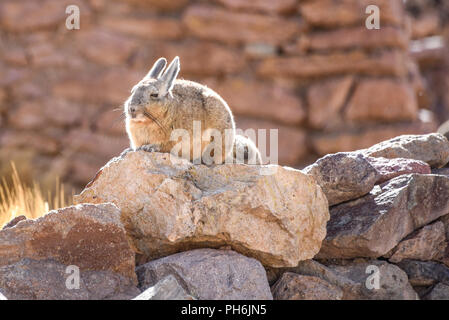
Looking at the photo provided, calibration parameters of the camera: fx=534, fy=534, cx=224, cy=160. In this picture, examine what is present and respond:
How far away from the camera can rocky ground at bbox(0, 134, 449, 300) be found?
3891 millimetres

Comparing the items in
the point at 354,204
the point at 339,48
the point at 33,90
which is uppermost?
the point at 339,48

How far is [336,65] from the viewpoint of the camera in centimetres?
1295

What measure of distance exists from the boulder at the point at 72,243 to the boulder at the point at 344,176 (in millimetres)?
1840

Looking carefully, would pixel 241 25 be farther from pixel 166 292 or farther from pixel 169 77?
pixel 166 292

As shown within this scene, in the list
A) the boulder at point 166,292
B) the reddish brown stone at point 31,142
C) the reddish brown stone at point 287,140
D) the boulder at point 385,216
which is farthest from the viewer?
the reddish brown stone at point 31,142

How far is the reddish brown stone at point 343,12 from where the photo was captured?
505 inches

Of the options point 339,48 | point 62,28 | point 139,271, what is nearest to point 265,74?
point 339,48

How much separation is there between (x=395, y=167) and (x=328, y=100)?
814 cm

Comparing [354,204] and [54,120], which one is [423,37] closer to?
[54,120]

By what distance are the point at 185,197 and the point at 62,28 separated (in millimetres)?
10890

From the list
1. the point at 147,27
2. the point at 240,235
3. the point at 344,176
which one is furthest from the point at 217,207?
the point at 147,27

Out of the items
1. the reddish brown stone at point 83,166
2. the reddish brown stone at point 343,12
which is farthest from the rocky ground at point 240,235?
the reddish brown stone at point 343,12

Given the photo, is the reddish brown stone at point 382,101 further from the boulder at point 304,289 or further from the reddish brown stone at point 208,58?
the boulder at point 304,289
